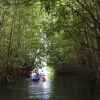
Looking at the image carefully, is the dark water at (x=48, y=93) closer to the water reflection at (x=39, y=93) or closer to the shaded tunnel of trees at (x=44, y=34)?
the water reflection at (x=39, y=93)

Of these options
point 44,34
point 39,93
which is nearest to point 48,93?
point 39,93

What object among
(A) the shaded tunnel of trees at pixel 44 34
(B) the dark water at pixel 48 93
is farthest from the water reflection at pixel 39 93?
(A) the shaded tunnel of trees at pixel 44 34

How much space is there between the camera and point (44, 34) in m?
60.6

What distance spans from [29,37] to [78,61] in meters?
15.7

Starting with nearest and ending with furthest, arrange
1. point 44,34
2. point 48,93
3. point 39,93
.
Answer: point 48,93 → point 39,93 → point 44,34

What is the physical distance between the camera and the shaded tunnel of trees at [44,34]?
32809 millimetres

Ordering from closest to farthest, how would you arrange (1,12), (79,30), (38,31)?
(79,30) < (1,12) < (38,31)

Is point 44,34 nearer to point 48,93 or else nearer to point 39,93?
point 39,93

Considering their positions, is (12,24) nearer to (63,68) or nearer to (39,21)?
(39,21)

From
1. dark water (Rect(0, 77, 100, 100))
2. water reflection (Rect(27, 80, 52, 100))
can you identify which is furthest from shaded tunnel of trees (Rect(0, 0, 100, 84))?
water reflection (Rect(27, 80, 52, 100))

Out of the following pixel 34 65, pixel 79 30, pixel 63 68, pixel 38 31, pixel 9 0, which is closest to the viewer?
pixel 9 0

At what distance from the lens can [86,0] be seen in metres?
28.3

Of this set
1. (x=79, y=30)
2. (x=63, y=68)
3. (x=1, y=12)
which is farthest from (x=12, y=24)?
(x=63, y=68)

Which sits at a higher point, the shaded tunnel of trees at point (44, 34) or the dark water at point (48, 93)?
the shaded tunnel of trees at point (44, 34)
